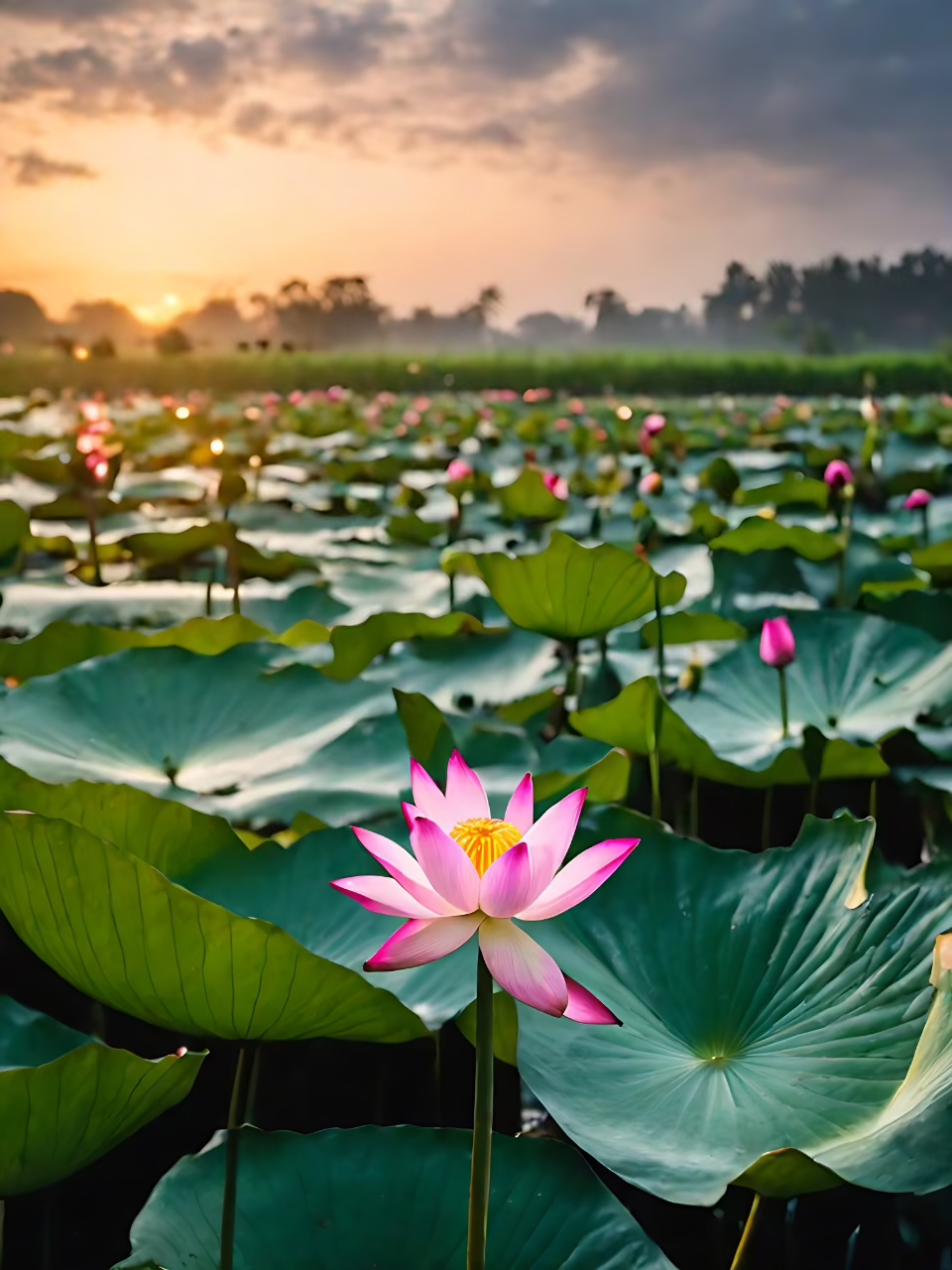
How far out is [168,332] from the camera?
1412cm

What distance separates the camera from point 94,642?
4.50ft

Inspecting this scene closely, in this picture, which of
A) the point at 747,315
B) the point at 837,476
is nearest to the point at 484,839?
the point at 837,476

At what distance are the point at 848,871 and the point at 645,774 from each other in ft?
1.83

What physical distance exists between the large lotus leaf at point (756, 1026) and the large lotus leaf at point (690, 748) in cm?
24

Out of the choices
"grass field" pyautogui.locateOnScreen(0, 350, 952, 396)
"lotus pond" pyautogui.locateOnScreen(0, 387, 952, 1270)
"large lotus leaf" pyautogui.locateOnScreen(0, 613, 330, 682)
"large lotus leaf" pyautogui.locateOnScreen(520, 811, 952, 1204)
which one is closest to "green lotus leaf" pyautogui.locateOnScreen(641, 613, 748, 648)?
"lotus pond" pyautogui.locateOnScreen(0, 387, 952, 1270)

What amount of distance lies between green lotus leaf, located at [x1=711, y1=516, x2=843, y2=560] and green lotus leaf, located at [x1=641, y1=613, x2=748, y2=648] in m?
0.41

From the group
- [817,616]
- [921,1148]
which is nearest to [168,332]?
[817,616]

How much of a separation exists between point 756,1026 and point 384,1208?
10.1 inches

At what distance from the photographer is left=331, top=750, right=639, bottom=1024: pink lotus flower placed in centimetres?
42

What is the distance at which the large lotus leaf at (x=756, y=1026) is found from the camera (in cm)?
53

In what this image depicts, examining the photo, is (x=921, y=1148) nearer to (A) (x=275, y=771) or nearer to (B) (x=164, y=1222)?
(B) (x=164, y=1222)

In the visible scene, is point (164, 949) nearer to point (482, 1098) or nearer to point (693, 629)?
point (482, 1098)

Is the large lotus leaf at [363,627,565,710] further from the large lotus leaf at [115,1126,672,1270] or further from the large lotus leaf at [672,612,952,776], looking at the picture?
the large lotus leaf at [115,1126,672,1270]

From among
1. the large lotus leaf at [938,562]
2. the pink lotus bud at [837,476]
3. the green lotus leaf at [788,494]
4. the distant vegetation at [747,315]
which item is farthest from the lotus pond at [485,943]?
the distant vegetation at [747,315]
